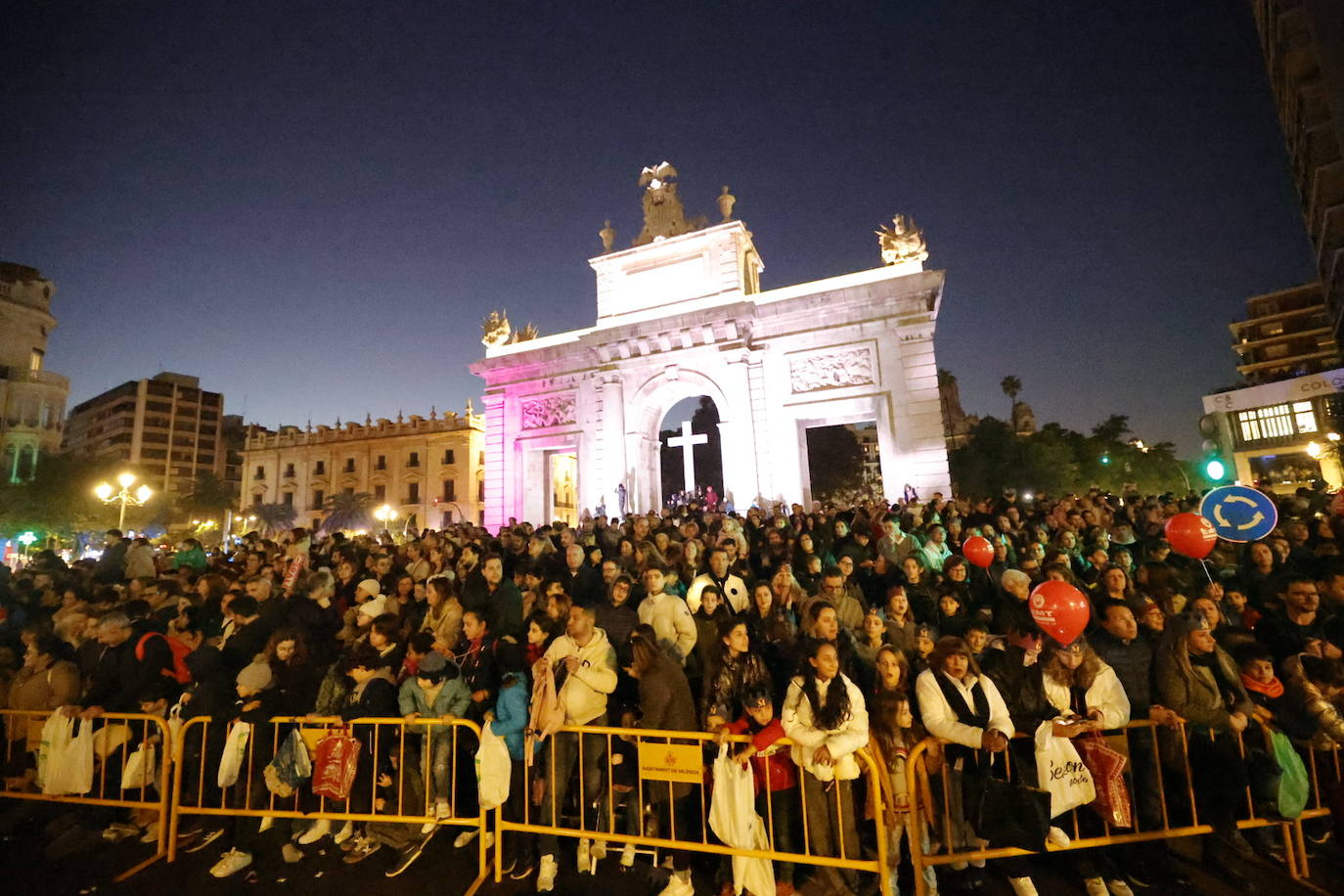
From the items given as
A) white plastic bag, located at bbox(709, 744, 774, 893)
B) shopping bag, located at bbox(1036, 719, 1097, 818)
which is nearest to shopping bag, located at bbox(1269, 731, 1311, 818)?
shopping bag, located at bbox(1036, 719, 1097, 818)

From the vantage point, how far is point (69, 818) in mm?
5266

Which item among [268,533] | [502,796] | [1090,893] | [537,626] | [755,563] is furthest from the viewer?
[268,533]

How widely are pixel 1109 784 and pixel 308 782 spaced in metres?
6.05

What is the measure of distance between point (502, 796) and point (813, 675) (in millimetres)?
2501

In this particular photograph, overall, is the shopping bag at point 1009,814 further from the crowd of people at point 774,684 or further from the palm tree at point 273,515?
the palm tree at point 273,515

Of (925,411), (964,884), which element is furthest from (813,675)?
(925,411)

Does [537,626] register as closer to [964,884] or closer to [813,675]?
[813,675]

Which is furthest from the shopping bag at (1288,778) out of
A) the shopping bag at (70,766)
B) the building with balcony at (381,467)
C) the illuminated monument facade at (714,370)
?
the building with balcony at (381,467)

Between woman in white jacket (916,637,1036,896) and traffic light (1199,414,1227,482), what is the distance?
14.5 metres

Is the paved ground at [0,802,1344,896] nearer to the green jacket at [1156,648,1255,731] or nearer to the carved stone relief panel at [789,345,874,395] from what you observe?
the green jacket at [1156,648,1255,731]

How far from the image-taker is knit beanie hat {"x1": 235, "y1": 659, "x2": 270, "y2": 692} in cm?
497

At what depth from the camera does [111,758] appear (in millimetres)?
5367

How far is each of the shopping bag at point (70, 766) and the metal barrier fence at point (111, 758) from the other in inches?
2.8

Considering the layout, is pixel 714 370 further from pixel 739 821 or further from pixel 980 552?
pixel 739 821
